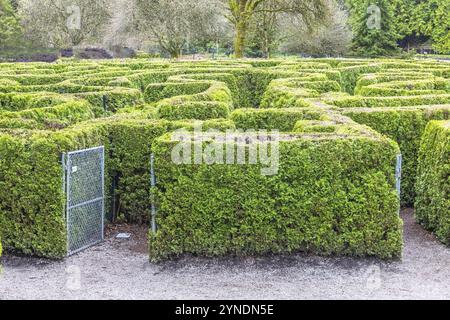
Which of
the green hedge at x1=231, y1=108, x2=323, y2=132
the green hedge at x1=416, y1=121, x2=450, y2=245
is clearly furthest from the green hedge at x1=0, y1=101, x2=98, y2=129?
the green hedge at x1=416, y1=121, x2=450, y2=245

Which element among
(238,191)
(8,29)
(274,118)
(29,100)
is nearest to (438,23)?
(8,29)

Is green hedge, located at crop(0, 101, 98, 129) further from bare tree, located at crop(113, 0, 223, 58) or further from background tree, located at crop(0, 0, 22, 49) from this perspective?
background tree, located at crop(0, 0, 22, 49)

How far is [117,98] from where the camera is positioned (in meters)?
18.7

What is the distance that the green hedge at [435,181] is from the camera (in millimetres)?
12203

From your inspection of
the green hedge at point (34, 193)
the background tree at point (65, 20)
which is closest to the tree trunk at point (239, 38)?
the background tree at point (65, 20)

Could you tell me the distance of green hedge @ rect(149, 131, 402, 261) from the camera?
11031mm

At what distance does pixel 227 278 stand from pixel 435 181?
14.7 ft

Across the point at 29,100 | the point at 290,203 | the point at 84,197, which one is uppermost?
the point at 29,100

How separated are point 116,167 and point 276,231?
384 centimetres

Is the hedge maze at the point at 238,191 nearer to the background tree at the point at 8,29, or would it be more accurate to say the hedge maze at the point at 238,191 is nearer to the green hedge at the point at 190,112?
the green hedge at the point at 190,112

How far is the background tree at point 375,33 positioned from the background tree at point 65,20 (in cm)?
1969

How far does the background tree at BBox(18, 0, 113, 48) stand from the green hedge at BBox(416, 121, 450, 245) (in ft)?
146

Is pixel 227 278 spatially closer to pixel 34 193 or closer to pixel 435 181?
pixel 34 193

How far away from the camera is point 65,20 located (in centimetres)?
5519
